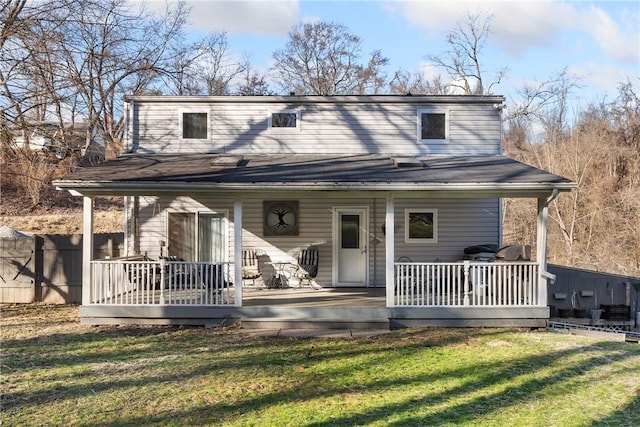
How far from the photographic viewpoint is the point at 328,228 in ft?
41.3

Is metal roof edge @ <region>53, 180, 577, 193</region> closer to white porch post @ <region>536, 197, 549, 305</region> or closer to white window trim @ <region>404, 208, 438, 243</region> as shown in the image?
white porch post @ <region>536, 197, 549, 305</region>

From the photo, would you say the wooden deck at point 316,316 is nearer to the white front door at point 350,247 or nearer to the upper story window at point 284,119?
the white front door at point 350,247

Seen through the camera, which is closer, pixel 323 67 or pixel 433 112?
pixel 433 112

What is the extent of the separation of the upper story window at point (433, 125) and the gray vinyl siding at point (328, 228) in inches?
58.5

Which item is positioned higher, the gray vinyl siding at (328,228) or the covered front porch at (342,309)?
the gray vinyl siding at (328,228)

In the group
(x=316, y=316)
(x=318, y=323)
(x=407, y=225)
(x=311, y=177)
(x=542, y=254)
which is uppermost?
(x=311, y=177)

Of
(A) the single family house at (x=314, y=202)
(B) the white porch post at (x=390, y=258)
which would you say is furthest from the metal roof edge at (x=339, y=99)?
(B) the white porch post at (x=390, y=258)

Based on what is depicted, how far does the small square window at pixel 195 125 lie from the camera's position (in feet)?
42.2

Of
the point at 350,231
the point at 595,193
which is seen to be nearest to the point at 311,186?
the point at 350,231

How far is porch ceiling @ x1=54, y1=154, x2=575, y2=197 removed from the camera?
364 inches

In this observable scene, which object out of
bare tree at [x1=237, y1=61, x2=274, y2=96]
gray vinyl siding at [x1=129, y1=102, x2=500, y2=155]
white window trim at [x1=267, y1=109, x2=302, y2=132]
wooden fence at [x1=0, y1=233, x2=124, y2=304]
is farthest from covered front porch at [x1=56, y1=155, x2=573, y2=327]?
bare tree at [x1=237, y1=61, x2=274, y2=96]

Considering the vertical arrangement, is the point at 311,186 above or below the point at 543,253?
above

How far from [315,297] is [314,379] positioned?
4486 mm

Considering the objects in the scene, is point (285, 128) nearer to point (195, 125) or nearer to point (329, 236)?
point (195, 125)
